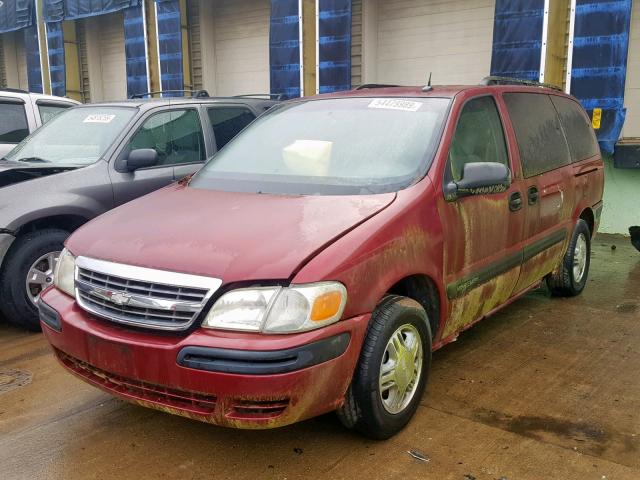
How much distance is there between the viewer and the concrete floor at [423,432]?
Answer: 2.77 m

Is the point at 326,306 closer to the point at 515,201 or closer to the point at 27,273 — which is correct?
the point at 515,201

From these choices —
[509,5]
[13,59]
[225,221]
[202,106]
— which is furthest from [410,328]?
[13,59]

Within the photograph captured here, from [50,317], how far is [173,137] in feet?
9.29

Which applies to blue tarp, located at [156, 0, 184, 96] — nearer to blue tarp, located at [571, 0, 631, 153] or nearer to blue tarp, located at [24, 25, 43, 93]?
blue tarp, located at [24, 25, 43, 93]

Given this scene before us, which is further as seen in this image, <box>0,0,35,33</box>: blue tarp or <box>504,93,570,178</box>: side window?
<box>0,0,35,33</box>: blue tarp

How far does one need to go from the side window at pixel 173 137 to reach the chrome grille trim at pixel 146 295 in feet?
8.62

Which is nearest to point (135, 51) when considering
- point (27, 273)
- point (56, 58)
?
point (56, 58)

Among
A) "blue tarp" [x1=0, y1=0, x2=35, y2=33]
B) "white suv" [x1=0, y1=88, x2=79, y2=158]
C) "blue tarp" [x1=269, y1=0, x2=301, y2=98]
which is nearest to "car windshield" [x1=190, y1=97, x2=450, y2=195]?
"white suv" [x1=0, y1=88, x2=79, y2=158]

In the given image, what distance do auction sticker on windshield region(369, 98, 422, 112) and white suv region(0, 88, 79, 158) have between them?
4.41m

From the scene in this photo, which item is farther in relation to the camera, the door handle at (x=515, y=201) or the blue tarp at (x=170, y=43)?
the blue tarp at (x=170, y=43)

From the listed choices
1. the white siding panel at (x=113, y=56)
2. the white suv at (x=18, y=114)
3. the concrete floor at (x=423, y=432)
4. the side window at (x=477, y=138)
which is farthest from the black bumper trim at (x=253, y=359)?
the white siding panel at (x=113, y=56)

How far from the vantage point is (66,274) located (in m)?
3.08

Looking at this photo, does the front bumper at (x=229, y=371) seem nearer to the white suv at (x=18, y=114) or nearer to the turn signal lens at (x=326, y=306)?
the turn signal lens at (x=326, y=306)

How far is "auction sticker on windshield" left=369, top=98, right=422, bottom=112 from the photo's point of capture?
367cm
